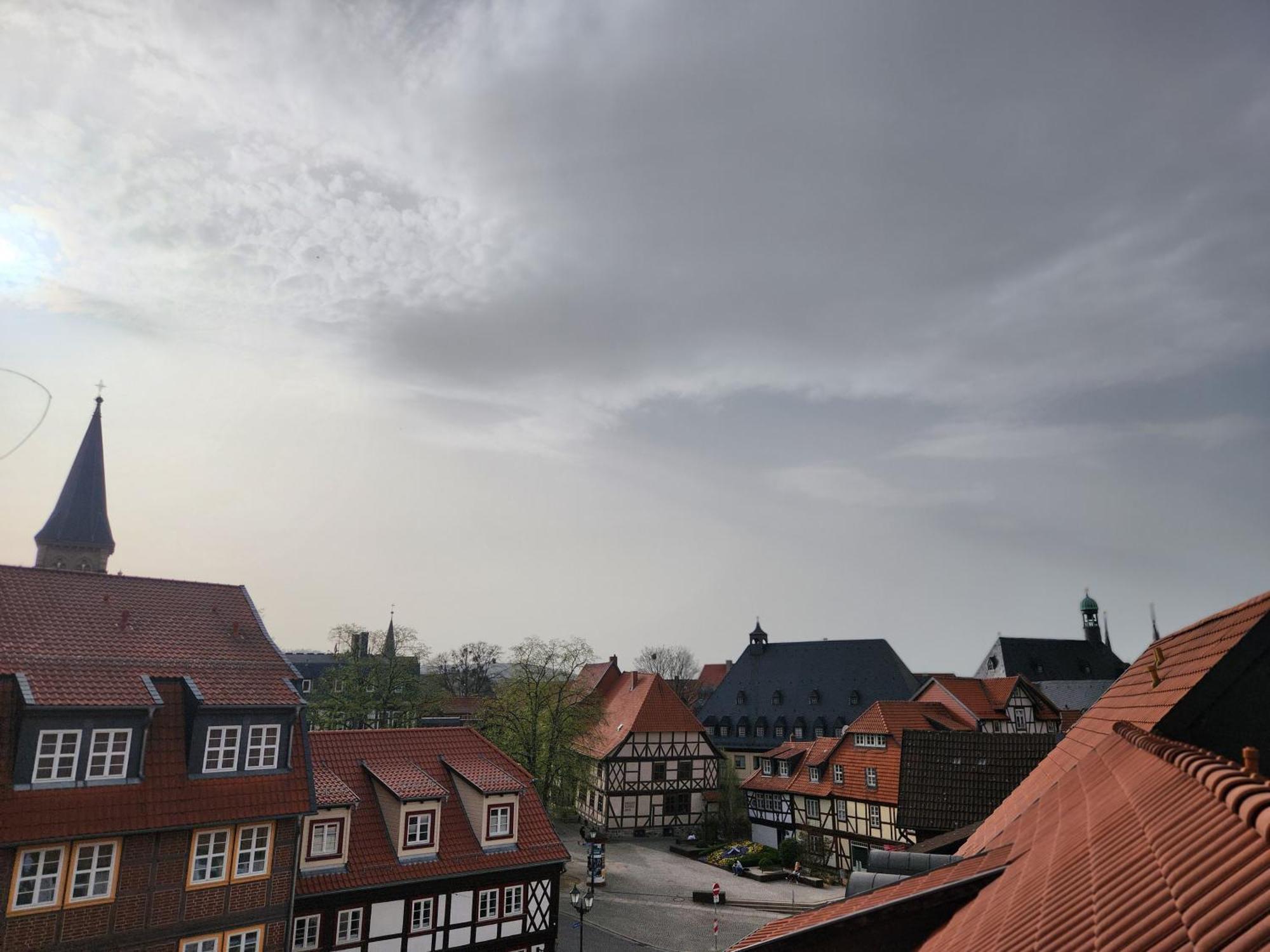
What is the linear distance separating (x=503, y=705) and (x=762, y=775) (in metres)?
15.9

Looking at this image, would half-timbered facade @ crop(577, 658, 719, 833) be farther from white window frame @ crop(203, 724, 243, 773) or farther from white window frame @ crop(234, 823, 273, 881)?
white window frame @ crop(203, 724, 243, 773)

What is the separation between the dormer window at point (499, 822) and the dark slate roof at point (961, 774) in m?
13.0

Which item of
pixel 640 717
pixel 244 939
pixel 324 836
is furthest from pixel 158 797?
pixel 640 717

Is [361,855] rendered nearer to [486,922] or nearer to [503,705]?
[486,922]

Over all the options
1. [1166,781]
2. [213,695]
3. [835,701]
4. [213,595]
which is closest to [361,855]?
[213,695]

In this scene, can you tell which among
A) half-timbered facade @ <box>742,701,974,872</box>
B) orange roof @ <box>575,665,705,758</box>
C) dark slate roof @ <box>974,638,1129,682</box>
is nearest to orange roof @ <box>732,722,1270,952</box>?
half-timbered facade @ <box>742,701,974,872</box>

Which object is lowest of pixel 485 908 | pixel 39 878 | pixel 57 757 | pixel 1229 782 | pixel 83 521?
pixel 485 908

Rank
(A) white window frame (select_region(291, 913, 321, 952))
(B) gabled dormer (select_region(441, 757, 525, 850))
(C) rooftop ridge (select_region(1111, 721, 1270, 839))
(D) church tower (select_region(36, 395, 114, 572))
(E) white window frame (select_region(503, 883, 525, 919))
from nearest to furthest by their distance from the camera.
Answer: (C) rooftop ridge (select_region(1111, 721, 1270, 839)), (A) white window frame (select_region(291, 913, 321, 952)), (E) white window frame (select_region(503, 883, 525, 919)), (B) gabled dormer (select_region(441, 757, 525, 850)), (D) church tower (select_region(36, 395, 114, 572))

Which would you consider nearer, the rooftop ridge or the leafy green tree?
the rooftop ridge

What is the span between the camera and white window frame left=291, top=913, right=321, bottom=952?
20.2 metres

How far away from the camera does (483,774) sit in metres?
24.7

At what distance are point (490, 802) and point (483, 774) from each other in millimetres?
966

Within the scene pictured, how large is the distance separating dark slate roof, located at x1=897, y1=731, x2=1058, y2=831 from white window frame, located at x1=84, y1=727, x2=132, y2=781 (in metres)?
22.8

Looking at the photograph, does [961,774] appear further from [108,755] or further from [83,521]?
[83,521]
